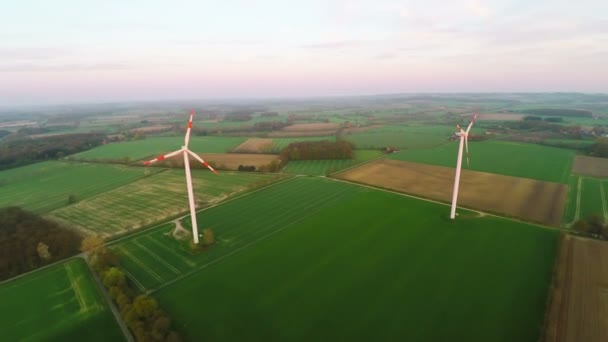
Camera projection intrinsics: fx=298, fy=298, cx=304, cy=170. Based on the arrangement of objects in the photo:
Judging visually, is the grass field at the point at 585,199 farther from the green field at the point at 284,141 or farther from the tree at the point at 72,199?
the tree at the point at 72,199

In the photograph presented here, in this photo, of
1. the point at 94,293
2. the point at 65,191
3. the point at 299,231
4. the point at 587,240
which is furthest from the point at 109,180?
the point at 587,240

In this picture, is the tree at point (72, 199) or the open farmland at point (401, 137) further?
the open farmland at point (401, 137)

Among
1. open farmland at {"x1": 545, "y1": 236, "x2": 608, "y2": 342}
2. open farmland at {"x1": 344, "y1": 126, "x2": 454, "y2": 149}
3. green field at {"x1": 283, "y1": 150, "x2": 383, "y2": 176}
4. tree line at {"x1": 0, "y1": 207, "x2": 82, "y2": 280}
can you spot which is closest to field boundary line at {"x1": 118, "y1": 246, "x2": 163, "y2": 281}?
tree line at {"x1": 0, "y1": 207, "x2": 82, "y2": 280}

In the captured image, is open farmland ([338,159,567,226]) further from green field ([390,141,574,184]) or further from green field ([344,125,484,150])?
green field ([344,125,484,150])

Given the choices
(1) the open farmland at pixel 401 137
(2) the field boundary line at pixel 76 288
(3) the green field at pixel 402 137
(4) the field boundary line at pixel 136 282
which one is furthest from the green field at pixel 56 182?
(1) the open farmland at pixel 401 137

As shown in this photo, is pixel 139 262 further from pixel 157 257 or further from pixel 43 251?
pixel 43 251
